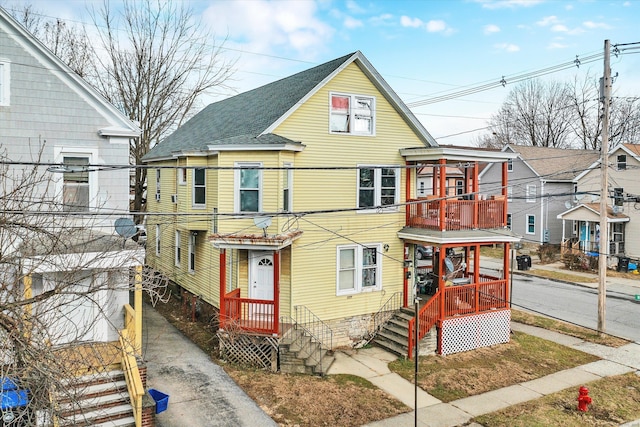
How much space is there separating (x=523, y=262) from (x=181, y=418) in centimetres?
2662

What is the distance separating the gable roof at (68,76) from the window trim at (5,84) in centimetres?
62

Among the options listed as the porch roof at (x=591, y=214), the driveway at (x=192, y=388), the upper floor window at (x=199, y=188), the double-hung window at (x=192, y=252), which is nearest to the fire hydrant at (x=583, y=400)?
the driveway at (x=192, y=388)

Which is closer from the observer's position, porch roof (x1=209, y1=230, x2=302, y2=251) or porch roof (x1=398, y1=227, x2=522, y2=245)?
porch roof (x1=209, y1=230, x2=302, y2=251)

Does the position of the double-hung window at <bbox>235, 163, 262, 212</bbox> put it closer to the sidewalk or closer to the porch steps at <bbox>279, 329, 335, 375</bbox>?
the porch steps at <bbox>279, 329, 335, 375</bbox>

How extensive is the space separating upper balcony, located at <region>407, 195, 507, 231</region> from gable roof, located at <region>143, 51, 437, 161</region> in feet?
9.06

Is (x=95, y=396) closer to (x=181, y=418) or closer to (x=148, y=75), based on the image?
(x=181, y=418)

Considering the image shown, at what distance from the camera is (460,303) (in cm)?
1664

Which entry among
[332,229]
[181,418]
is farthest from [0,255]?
[332,229]

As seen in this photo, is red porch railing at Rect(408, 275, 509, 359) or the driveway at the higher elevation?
red porch railing at Rect(408, 275, 509, 359)

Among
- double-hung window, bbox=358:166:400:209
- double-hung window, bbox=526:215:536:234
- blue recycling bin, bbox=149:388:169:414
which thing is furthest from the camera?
double-hung window, bbox=526:215:536:234

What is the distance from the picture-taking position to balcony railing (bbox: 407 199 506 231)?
16484mm

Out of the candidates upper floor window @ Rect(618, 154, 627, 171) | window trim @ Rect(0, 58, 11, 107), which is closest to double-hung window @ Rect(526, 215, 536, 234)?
upper floor window @ Rect(618, 154, 627, 171)

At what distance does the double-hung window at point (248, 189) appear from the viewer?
600 inches

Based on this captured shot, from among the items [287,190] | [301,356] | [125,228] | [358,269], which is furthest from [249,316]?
[125,228]
